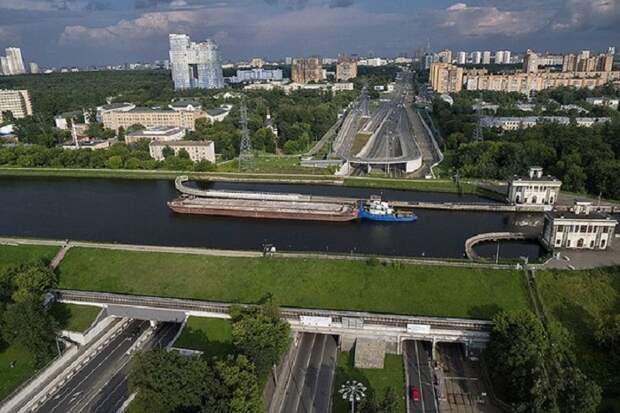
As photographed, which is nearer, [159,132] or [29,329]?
[29,329]

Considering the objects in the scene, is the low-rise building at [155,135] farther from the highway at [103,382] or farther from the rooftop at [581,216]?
the rooftop at [581,216]

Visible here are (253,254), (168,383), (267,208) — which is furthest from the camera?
(267,208)

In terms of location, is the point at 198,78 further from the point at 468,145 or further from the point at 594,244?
the point at 594,244

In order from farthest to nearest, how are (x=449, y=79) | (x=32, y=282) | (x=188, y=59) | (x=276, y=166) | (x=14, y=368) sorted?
(x=188, y=59) → (x=449, y=79) → (x=276, y=166) → (x=32, y=282) → (x=14, y=368)

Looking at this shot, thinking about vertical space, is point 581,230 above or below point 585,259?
above

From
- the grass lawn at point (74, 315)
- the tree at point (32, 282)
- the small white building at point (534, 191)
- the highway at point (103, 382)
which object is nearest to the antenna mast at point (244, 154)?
the small white building at point (534, 191)

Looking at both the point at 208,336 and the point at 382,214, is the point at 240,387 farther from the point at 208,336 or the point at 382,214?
the point at 382,214

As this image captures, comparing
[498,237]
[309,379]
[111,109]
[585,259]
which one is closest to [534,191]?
[498,237]
